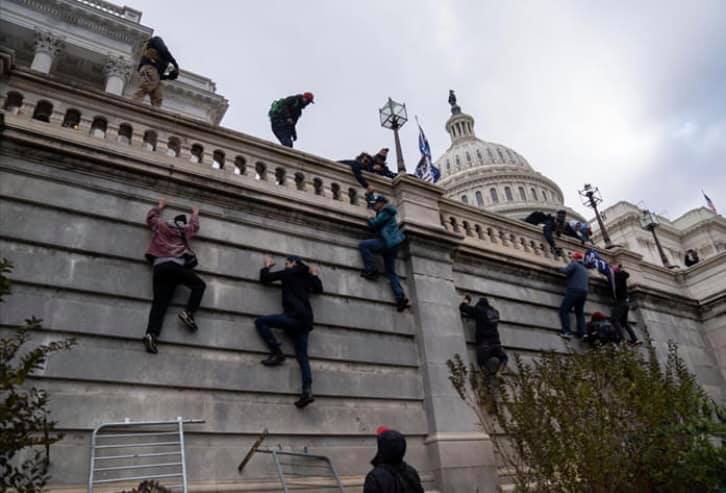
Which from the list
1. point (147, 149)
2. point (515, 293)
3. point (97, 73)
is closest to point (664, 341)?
point (515, 293)

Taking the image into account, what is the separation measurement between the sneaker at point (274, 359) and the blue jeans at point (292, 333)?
0.30 feet

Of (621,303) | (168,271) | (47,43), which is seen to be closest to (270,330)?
(168,271)

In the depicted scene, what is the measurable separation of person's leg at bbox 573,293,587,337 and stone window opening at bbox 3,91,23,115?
12.6 meters

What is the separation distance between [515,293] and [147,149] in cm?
887

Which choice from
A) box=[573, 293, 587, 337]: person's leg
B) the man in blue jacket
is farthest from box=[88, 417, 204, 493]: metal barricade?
box=[573, 293, 587, 337]: person's leg

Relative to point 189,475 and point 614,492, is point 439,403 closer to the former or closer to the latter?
point 614,492

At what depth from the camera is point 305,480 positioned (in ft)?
25.8

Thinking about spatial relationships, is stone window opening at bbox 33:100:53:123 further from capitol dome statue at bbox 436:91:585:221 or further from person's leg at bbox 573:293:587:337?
capitol dome statue at bbox 436:91:585:221

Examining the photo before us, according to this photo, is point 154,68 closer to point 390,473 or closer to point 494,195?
point 390,473

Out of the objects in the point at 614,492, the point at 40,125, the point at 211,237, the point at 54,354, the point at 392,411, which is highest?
the point at 40,125

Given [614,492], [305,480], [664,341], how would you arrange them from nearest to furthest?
1. [614,492]
2. [305,480]
3. [664,341]

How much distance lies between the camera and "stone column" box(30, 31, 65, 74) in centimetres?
2838

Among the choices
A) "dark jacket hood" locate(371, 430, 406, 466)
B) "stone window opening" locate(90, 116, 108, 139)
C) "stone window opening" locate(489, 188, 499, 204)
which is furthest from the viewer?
"stone window opening" locate(489, 188, 499, 204)

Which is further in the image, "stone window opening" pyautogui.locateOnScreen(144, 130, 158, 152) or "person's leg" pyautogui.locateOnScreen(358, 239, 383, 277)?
"person's leg" pyautogui.locateOnScreen(358, 239, 383, 277)
